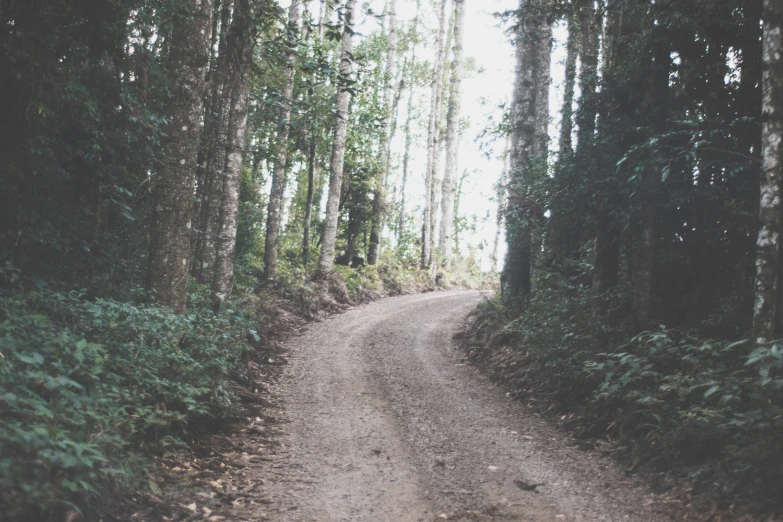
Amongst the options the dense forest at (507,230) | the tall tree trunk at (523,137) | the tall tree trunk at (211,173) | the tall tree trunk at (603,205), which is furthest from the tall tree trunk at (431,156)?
the tall tree trunk at (603,205)

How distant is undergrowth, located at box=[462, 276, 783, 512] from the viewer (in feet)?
16.3

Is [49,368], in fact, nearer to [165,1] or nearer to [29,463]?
[29,463]

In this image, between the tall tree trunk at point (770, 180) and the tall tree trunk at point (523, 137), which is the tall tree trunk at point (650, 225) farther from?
the tall tree trunk at point (523, 137)

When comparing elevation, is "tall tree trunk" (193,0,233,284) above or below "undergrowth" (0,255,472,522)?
above

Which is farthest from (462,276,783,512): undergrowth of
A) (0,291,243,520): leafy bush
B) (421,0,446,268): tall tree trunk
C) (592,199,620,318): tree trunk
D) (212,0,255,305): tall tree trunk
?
(421,0,446,268): tall tree trunk

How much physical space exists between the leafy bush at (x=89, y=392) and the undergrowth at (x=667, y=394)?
5.30m

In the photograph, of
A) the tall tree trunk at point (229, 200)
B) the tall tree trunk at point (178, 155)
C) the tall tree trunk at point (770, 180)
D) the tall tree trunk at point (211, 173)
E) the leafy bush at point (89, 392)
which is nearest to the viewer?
the leafy bush at point (89, 392)

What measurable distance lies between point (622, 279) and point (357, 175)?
1534 cm

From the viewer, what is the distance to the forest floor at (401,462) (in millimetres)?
5246

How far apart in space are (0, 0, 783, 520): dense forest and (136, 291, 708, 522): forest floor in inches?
21.7

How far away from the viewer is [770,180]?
20.4ft

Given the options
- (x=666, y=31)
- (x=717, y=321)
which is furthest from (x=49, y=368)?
(x=666, y=31)

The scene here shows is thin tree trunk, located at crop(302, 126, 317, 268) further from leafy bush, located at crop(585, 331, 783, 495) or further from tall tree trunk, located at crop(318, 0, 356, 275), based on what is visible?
leafy bush, located at crop(585, 331, 783, 495)

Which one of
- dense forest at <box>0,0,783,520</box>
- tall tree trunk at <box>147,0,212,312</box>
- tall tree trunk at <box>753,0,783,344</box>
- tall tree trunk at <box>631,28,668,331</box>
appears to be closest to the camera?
dense forest at <box>0,0,783,520</box>
